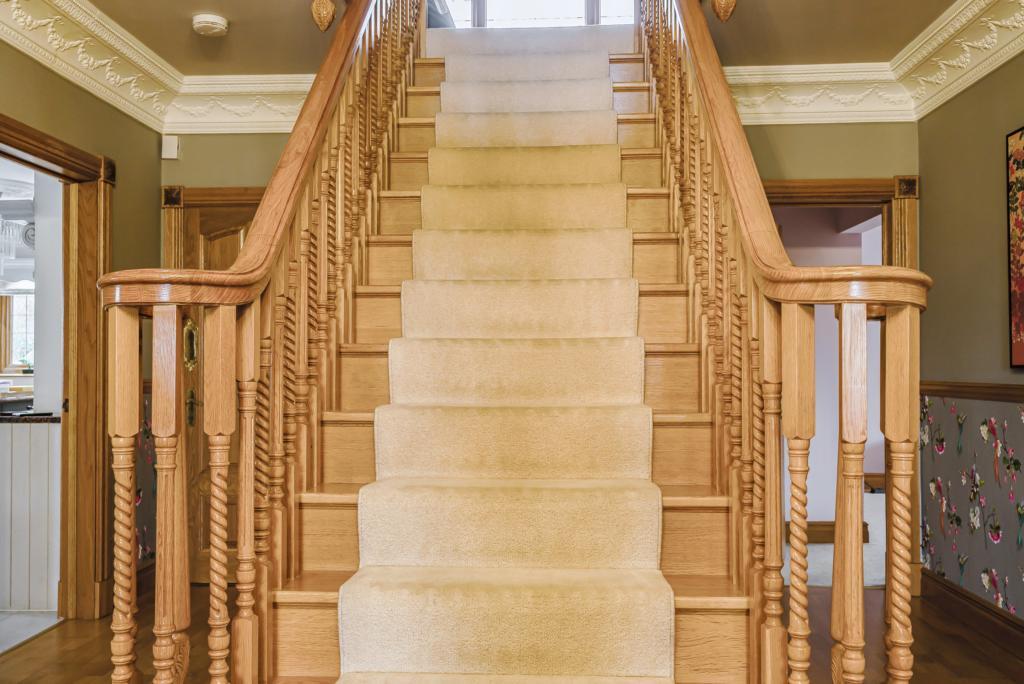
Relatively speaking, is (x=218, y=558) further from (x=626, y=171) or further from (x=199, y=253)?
(x=199, y=253)

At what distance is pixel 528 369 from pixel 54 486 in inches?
93.1

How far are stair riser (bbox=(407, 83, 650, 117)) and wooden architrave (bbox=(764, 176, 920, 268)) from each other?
2.37ft

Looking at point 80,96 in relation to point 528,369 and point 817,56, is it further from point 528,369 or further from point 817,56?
point 817,56

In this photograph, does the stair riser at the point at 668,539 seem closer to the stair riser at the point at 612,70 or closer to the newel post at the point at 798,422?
the newel post at the point at 798,422

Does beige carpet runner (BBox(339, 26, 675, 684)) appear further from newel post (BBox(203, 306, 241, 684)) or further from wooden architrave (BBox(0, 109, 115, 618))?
wooden architrave (BBox(0, 109, 115, 618))

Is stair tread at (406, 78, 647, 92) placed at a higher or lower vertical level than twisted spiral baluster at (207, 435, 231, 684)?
higher

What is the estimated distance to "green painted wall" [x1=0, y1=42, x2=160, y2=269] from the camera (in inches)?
111

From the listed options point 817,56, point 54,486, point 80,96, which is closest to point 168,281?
point 80,96

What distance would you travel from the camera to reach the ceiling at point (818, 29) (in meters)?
3.00

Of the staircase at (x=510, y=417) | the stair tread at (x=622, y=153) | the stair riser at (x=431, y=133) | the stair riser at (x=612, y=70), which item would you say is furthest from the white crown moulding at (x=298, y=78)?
the staircase at (x=510, y=417)

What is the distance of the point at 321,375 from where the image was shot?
210 centimetres

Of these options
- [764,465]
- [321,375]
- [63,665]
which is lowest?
[63,665]

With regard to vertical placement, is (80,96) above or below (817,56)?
below

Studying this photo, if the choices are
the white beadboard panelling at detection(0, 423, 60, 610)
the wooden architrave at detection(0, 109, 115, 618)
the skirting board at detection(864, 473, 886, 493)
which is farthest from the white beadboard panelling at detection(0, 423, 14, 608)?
the skirting board at detection(864, 473, 886, 493)
